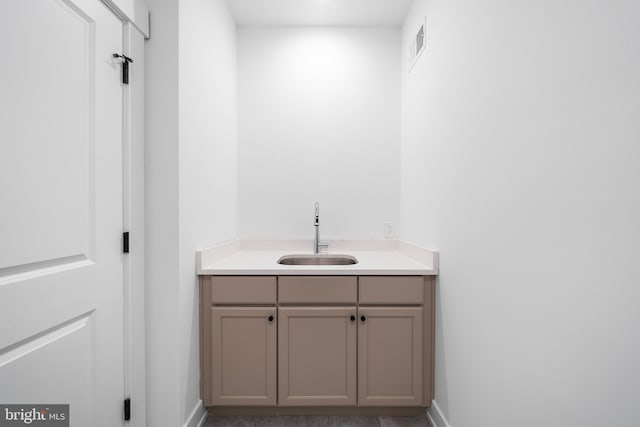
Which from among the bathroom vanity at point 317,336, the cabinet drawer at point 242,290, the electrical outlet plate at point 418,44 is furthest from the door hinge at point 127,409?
the electrical outlet plate at point 418,44

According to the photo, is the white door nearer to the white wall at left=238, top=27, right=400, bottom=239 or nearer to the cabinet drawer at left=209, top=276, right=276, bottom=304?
the cabinet drawer at left=209, top=276, right=276, bottom=304

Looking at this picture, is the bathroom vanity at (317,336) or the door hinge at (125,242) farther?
the bathroom vanity at (317,336)

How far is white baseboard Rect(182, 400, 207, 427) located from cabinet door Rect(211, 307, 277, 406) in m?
0.09

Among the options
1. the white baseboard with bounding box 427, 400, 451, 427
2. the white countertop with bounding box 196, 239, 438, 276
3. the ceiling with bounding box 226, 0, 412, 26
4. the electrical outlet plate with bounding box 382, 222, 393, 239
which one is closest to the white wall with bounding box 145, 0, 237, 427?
the white countertop with bounding box 196, 239, 438, 276

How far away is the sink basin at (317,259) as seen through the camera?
2305mm

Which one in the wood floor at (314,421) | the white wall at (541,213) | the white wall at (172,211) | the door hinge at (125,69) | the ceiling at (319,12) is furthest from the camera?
the ceiling at (319,12)

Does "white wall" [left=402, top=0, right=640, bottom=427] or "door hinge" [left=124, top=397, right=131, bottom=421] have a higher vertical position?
"white wall" [left=402, top=0, right=640, bottom=427]

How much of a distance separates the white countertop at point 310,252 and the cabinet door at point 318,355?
0.23 meters

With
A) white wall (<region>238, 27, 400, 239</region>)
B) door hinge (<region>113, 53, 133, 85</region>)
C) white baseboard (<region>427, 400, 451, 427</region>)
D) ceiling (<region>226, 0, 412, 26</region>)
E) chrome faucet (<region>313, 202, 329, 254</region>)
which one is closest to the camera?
door hinge (<region>113, 53, 133, 85</region>)

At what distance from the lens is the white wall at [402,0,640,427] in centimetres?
69

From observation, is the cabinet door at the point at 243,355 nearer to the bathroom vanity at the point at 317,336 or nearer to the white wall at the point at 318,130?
the bathroom vanity at the point at 317,336

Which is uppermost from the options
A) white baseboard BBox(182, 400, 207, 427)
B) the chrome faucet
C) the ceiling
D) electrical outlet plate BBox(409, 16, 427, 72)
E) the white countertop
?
the ceiling

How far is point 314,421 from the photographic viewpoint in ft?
5.82

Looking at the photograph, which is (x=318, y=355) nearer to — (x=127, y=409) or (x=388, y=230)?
(x=127, y=409)
